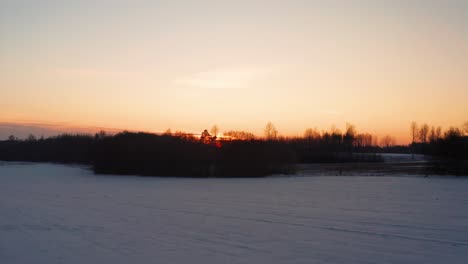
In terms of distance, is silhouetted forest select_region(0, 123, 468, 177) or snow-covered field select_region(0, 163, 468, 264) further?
silhouetted forest select_region(0, 123, 468, 177)

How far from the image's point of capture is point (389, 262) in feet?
36.6

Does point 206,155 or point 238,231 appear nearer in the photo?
point 238,231

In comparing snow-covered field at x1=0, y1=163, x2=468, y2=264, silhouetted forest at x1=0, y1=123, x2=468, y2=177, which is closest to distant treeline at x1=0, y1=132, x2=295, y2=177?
silhouetted forest at x1=0, y1=123, x2=468, y2=177

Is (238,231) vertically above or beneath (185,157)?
beneath

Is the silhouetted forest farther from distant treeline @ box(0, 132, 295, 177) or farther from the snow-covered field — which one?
the snow-covered field

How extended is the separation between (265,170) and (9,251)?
5179 cm

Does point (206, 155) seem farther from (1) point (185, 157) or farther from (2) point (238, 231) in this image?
(2) point (238, 231)

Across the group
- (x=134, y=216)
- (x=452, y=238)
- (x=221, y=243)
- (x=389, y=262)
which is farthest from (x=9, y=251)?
(x=452, y=238)

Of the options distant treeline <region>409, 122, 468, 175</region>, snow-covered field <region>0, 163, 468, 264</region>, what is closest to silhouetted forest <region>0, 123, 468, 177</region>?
distant treeline <region>409, 122, 468, 175</region>

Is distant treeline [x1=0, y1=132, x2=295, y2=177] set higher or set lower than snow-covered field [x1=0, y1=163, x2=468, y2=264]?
higher

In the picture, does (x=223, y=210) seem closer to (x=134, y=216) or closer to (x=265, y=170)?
(x=134, y=216)

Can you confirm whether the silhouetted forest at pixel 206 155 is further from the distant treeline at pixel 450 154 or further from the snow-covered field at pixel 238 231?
the snow-covered field at pixel 238 231

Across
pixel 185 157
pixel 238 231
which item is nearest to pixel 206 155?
pixel 185 157

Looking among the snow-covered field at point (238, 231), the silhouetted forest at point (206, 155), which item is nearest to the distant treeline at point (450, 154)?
the silhouetted forest at point (206, 155)
